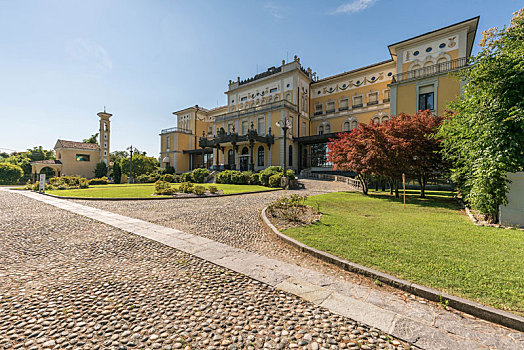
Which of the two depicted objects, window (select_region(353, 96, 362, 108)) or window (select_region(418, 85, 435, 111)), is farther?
window (select_region(353, 96, 362, 108))

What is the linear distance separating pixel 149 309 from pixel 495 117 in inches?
384

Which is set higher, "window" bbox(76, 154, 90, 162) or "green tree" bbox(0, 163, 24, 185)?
"window" bbox(76, 154, 90, 162)

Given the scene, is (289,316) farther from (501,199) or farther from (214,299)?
(501,199)

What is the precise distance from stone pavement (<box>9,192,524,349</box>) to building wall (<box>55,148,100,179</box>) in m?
52.9

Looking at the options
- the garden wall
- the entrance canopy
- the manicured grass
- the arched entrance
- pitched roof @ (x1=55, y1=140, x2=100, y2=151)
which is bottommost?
the manicured grass

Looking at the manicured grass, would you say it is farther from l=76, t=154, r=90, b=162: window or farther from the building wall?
l=76, t=154, r=90, b=162: window

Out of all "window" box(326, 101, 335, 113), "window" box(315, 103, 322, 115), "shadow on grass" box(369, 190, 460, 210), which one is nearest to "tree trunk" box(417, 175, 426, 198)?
"shadow on grass" box(369, 190, 460, 210)

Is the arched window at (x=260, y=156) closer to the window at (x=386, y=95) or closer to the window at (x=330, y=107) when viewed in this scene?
the window at (x=330, y=107)

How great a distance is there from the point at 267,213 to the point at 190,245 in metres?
3.69

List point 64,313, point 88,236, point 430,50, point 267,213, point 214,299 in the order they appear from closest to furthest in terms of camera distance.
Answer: point 64,313, point 214,299, point 88,236, point 267,213, point 430,50

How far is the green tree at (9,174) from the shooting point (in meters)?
36.8

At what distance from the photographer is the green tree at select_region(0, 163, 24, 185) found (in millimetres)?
36812

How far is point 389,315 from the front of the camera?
2568mm

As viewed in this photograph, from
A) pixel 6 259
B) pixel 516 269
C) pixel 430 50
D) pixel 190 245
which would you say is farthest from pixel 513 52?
pixel 430 50
